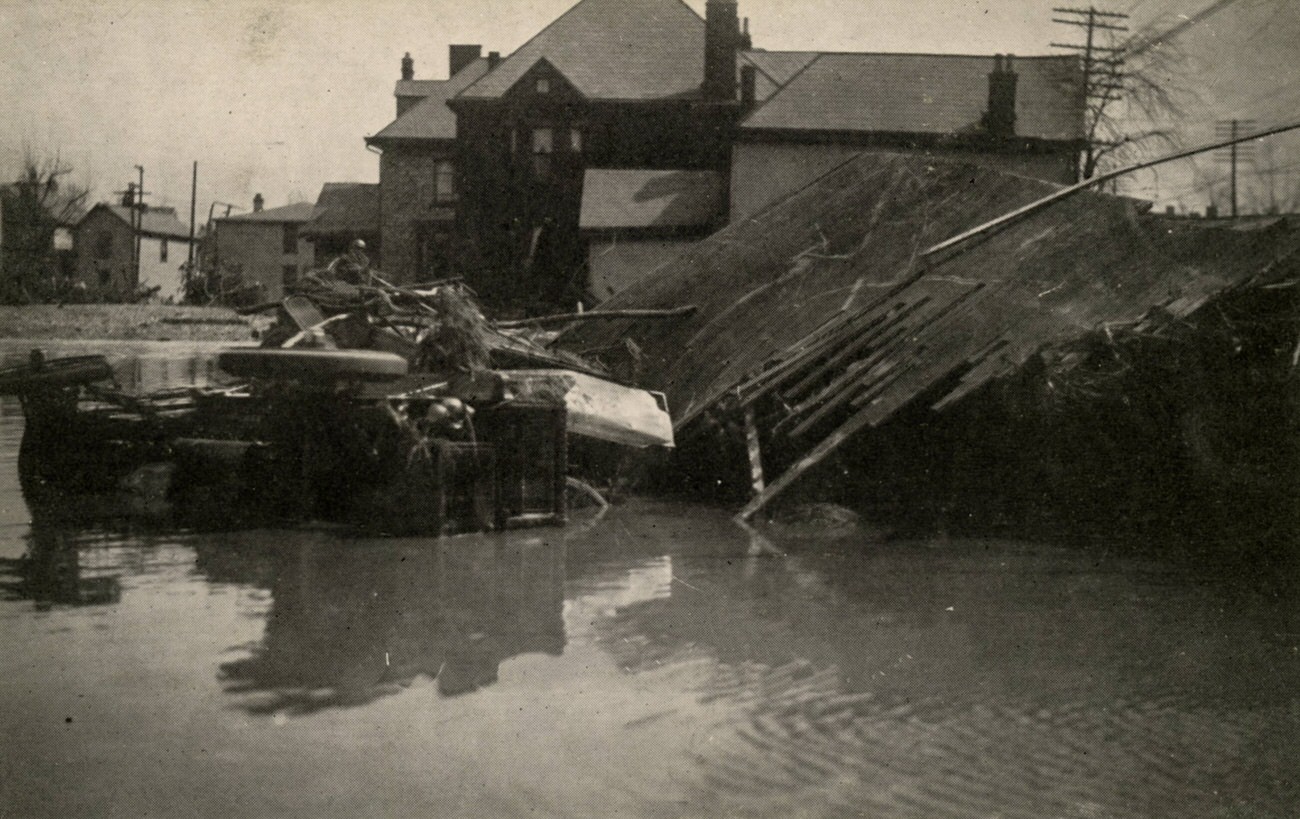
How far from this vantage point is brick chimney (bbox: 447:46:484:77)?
52.3 metres

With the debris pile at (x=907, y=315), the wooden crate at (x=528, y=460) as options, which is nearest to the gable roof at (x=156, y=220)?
the debris pile at (x=907, y=315)

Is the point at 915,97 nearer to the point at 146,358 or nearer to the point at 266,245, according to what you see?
the point at 146,358

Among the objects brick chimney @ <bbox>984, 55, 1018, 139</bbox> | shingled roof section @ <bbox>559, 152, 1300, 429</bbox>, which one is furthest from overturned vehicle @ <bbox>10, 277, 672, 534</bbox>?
brick chimney @ <bbox>984, 55, 1018, 139</bbox>

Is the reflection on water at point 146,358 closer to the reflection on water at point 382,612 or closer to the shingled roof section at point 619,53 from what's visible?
the reflection on water at point 382,612

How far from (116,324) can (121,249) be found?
A: 128 feet

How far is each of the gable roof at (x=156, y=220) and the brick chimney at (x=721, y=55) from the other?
53.7 meters

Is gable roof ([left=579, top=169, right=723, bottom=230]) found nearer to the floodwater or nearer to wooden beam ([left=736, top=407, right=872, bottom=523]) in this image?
wooden beam ([left=736, top=407, right=872, bottom=523])

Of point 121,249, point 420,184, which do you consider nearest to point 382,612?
point 420,184

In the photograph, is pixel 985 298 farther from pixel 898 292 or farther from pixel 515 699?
pixel 515 699

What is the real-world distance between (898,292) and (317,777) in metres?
9.94

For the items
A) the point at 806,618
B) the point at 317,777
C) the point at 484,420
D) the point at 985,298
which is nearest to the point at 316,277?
the point at 484,420

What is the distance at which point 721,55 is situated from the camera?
3950cm

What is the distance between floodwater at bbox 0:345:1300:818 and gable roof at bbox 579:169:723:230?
86.3ft

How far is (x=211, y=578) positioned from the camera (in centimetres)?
864
